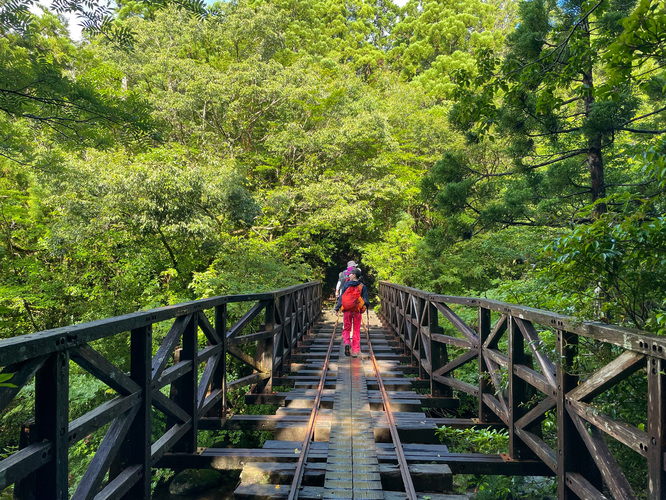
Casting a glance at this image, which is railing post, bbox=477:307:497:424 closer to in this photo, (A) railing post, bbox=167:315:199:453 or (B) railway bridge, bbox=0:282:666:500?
(B) railway bridge, bbox=0:282:666:500

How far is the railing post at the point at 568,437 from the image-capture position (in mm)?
2416

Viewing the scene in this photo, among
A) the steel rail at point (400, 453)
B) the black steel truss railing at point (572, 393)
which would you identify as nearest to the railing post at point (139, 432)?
the steel rail at point (400, 453)

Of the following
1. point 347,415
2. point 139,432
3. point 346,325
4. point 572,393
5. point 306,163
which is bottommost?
point 347,415

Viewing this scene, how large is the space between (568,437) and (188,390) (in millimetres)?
2803

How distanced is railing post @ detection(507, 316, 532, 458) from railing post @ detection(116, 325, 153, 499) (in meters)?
2.64

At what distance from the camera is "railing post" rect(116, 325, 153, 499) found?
246 cm

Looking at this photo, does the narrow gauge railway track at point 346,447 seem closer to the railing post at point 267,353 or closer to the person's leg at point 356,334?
the railing post at point 267,353

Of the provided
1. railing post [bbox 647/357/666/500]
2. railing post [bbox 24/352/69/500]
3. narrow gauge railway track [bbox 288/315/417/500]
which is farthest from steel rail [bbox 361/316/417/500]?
railing post [bbox 24/352/69/500]

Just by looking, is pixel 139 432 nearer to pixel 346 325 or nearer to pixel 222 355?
pixel 222 355

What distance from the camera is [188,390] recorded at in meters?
3.30

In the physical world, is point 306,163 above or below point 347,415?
above

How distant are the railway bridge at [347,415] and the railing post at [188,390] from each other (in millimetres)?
11

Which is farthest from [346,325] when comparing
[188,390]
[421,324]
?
[188,390]

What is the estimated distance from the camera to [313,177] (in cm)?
1691
